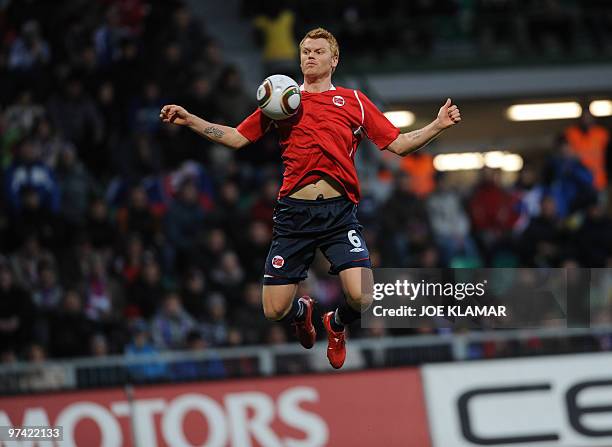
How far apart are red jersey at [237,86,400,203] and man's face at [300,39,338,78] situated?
194 millimetres

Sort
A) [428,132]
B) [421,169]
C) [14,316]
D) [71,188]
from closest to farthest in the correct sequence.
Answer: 1. [428,132]
2. [14,316]
3. [71,188]
4. [421,169]

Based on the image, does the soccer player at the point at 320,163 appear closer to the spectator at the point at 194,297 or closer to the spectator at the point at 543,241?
the spectator at the point at 194,297

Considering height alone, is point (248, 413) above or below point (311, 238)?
below

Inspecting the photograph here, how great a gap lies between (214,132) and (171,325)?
18.0 ft

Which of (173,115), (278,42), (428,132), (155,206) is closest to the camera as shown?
(173,115)

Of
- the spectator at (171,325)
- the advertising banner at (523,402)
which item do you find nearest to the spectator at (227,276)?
the spectator at (171,325)

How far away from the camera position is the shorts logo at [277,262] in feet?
30.2

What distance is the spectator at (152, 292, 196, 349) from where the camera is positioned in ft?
46.7

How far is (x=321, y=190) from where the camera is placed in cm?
905

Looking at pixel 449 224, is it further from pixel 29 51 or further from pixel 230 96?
pixel 29 51

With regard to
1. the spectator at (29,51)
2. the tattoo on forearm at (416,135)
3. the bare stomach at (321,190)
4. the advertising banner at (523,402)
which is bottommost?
the advertising banner at (523,402)

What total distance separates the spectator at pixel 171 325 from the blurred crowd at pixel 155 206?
→ 0.02 meters

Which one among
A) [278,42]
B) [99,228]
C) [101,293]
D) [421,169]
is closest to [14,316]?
[101,293]

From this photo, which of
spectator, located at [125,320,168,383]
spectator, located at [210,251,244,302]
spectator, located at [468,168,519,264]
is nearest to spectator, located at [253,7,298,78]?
spectator, located at [468,168,519,264]
